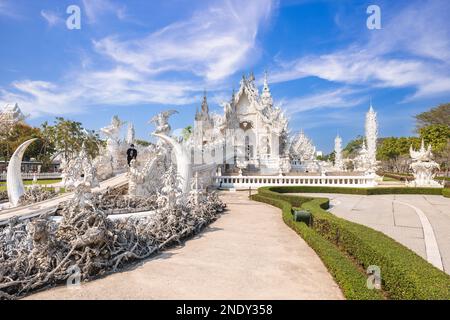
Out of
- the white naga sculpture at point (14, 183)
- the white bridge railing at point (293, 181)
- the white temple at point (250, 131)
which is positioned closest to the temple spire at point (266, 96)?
the white temple at point (250, 131)

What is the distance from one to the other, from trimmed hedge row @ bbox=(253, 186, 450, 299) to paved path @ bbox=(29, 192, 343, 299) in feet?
3.08

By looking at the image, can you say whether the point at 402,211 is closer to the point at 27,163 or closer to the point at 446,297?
the point at 446,297

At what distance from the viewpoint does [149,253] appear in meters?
7.36

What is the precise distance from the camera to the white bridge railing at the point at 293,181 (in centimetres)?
2647

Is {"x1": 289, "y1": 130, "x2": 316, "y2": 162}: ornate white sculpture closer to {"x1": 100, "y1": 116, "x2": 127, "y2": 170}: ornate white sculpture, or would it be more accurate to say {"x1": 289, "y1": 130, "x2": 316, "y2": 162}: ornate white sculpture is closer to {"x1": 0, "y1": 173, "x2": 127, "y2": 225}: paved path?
{"x1": 100, "y1": 116, "x2": 127, "y2": 170}: ornate white sculpture

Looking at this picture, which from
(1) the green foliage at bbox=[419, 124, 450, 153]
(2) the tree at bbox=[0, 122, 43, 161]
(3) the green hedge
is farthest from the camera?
(1) the green foliage at bbox=[419, 124, 450, 153]

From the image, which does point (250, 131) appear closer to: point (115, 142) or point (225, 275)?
point (115, 142)

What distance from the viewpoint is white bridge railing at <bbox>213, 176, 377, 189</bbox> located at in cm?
2647

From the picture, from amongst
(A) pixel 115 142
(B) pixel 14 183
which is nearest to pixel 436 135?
(A) pixel 115 142

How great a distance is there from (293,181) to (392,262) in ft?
72.9

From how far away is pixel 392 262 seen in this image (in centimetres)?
521

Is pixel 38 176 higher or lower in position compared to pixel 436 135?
lower

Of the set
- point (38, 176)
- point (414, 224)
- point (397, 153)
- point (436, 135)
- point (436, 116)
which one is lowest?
point (414, 224)

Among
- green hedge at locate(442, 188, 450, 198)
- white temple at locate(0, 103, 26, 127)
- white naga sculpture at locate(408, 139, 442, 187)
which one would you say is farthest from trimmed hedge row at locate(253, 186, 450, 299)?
white temple at locate(0, 103, 26, 127)
